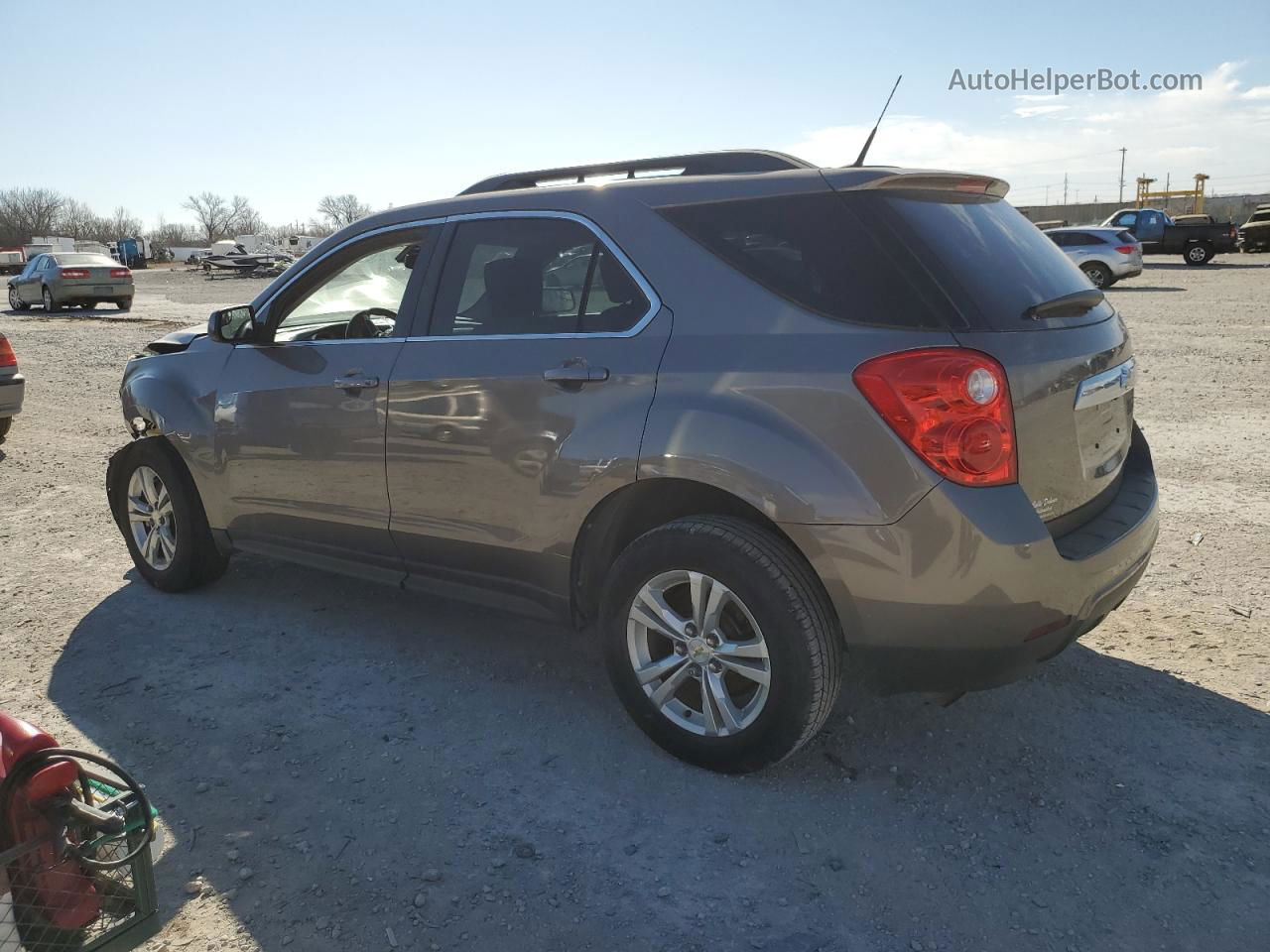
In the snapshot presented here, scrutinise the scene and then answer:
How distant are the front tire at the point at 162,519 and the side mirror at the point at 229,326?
758 millimetres

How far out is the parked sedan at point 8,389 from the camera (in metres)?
8.52

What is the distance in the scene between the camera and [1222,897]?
2629 millimetres

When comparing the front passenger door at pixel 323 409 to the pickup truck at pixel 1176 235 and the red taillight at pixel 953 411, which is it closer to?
the red taillight at pixel 953 411

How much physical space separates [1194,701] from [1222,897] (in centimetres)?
120

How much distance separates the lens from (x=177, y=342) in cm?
501

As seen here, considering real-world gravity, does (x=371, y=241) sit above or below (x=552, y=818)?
above

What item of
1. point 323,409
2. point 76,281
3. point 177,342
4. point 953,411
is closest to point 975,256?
point 953,411

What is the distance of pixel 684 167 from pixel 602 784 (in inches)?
83.3

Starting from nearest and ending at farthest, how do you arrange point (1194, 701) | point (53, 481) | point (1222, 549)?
1. point (1194, 701)
2. point (1222, 549)
3. point (53, 481)

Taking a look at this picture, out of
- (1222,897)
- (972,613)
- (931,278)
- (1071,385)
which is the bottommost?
(1222,897)

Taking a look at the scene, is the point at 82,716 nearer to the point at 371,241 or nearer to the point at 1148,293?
→ the point at 371,241

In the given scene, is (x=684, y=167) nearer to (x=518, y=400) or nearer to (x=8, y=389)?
(x=518, y=400)

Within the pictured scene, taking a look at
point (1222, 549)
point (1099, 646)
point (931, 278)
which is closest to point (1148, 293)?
point (1222, 549)

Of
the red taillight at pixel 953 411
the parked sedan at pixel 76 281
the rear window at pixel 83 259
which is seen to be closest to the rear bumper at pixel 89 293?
the parked sedan at pixel 76 281
